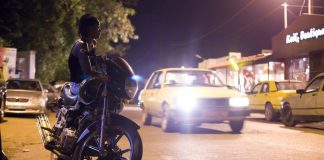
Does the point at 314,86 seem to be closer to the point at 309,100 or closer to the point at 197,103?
the point at 309,100

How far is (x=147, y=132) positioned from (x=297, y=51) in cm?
1644

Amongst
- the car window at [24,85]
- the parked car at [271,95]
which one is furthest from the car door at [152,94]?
the car window at [24,85]

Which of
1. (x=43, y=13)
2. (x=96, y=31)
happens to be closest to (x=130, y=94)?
(x=96, y=31)

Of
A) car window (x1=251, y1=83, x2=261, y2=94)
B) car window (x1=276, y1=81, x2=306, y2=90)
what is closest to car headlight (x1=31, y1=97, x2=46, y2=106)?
car window (x1=251, y1=83, x2=261, y2=94)

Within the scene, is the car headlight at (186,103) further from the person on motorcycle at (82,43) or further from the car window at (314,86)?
the person on motorcycle at (82,43)

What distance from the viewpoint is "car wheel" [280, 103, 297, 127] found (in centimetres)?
1601

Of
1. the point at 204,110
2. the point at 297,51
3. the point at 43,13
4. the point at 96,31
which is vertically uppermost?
the point at 43,13

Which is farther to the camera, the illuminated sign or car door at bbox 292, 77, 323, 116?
the illuminated sign

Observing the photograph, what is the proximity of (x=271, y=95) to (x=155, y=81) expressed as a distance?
17.9 ft

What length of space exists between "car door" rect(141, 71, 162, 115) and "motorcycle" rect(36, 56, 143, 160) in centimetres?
836

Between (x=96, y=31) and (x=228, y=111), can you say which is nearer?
(x=96, y=31)

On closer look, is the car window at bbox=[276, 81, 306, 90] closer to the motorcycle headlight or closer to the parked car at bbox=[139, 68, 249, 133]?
the parked car at bbox=[139, 68, 249, 133]

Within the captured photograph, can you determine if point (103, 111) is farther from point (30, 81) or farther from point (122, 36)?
point (122, 36)

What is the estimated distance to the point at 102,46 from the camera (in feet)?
110
